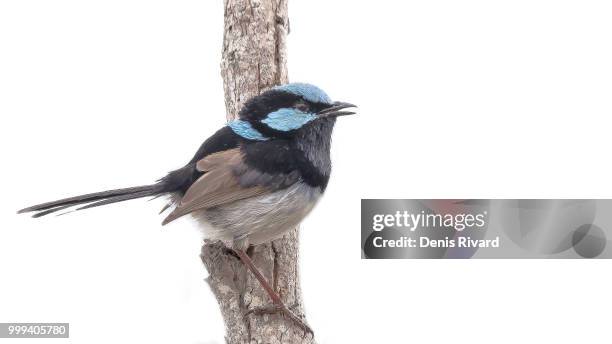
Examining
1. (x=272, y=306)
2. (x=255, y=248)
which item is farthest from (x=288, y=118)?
(x=272, y=306)

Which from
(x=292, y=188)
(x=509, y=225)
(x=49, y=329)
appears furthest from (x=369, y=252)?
(x=49, y=329)

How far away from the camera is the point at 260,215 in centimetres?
337

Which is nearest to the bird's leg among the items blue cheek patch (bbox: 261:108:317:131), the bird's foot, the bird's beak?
the bird's foot

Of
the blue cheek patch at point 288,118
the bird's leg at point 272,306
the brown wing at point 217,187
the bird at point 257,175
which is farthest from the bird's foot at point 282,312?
the blue cheek patch at point 288,118

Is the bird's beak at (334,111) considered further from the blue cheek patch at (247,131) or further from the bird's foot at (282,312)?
the bird's foot at (282,312)

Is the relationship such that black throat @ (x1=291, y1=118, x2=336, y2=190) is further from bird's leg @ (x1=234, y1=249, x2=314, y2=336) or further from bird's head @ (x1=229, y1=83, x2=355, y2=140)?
bird's leg @ (x1=234, y1=249, x2=314, y2=336)

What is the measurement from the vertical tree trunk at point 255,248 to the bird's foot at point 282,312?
2 centimetres

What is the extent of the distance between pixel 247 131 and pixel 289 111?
0.19 m

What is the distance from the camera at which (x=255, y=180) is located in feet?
11.0

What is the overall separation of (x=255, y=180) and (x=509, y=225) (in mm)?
1471

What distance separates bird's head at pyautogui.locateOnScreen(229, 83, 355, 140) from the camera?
3.37m

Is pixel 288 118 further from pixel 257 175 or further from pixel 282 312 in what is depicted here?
pixel 282 312

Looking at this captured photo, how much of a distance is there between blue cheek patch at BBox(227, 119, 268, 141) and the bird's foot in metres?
0.72

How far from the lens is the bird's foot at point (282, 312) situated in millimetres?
3588
